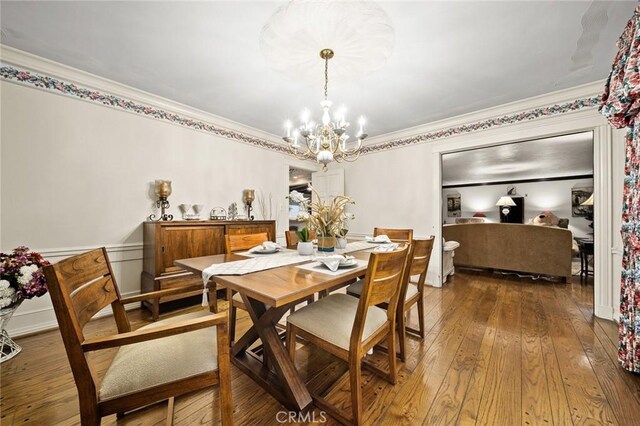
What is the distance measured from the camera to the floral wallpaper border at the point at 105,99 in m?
2.07

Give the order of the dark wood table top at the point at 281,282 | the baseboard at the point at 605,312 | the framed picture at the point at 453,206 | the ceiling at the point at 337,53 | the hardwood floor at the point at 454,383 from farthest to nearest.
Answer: the framed picture at the point at 453,206, the baseboard at the point at 605,312, the ceiling at the point at 337,53, the hardwood floor at the point at 454,383, the dark wood table top at the point at 281,282

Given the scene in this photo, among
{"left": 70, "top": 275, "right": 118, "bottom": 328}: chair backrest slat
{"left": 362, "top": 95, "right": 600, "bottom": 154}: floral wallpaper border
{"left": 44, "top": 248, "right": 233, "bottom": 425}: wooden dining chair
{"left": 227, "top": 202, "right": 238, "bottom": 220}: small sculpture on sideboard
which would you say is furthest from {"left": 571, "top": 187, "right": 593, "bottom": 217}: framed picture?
{"left": 70, "top": 275, "right": 118, "bottom": 328}: chair backrest slat

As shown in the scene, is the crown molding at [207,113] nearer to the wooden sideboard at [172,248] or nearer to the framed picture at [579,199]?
the wooden sideboard at [172,248]

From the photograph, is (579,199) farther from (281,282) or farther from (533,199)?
(281,282)

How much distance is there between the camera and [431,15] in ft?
5.38

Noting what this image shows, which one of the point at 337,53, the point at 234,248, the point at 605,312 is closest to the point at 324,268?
the point at 234,248

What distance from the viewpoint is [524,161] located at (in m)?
5.88

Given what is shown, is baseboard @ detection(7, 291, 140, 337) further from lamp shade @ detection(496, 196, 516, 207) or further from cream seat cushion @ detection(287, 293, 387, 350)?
lamp shade @ detection(496, 196, 516, 207)

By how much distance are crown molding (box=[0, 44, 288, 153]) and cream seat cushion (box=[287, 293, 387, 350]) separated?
287 cm

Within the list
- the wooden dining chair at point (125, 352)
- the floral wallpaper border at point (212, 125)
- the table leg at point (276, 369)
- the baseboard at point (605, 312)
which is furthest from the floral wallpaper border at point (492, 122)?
the wooden dining chair at point (125, 352)

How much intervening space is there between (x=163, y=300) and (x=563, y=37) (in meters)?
4.20

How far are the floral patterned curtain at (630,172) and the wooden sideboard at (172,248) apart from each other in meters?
3.27

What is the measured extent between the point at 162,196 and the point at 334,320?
247 cm

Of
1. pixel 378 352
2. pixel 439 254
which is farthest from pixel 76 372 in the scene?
pixel 439 254
